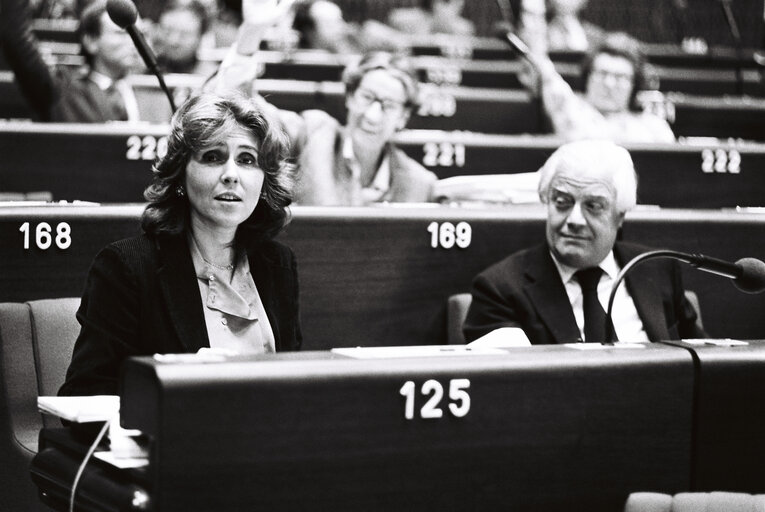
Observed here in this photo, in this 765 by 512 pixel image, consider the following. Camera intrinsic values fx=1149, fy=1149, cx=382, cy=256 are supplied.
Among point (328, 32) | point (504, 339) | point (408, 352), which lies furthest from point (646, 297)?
point (328, 32)

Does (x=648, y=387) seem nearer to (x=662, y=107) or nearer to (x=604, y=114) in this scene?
(x=604, y=114)

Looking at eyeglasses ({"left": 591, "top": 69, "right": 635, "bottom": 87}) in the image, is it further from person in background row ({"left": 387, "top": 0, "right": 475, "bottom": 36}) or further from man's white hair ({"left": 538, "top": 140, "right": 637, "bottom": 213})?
person in background row ({"left": 387, "top": 0, "right": 475, "bottom": 36})

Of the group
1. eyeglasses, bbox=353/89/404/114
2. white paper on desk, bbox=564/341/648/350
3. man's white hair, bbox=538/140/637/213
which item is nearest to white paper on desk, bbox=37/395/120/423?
white paper on desk, bbox=564/341/648/350

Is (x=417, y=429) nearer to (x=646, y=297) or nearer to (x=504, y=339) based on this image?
(x=504, y=339)

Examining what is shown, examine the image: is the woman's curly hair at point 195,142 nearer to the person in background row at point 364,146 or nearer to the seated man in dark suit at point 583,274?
the seated man in dark suit at point 583,274

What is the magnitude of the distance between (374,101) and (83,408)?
2.28 metres

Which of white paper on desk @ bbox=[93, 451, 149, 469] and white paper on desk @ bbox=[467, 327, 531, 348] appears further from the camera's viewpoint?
white paper on desk @ bbox=[467, 327, 531, 348]

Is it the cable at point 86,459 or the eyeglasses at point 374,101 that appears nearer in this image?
the cable at point 86,459

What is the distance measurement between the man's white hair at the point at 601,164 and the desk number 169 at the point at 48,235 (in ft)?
3.79

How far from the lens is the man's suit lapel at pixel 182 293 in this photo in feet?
6.62

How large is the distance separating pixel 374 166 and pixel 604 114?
1.60m

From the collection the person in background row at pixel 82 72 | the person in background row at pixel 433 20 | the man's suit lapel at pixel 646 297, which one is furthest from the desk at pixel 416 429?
the person in background row at pixel 433 20

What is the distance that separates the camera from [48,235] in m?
2.61

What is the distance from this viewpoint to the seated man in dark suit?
268cm
